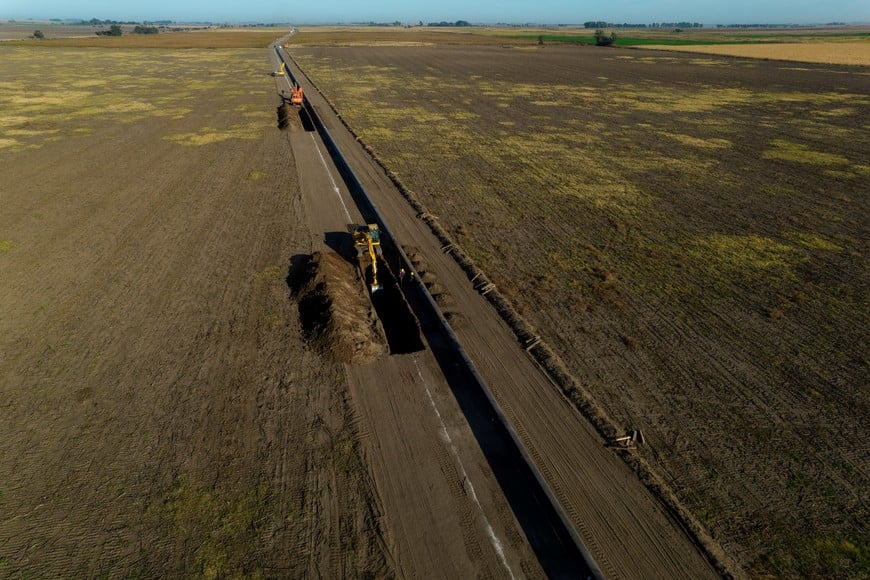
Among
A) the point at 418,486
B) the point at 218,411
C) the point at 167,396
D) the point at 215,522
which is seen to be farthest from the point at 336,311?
the point at 215,522

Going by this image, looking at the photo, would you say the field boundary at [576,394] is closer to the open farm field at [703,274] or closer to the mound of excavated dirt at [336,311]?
the open farm field at [703,274]

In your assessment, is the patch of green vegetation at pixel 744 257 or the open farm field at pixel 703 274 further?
the patch of green vegetation at pixel 744 257

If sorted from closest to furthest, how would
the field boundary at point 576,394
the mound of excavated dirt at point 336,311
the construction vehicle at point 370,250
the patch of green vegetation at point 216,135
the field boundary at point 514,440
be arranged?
the field boundary at point 514,440 < the field boundary at point 576,394 < the mound of excavated dirt at point 336,311 < the construction vehicle at point 370,250 < the patch of green vegetation at point 216,135

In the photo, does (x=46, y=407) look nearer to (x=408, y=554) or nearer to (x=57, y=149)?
(x=408, y=554)

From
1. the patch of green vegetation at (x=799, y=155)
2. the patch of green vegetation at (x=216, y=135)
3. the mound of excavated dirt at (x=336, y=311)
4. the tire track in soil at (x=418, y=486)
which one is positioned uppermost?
the patch of green vegetation at (x=216, y=135)

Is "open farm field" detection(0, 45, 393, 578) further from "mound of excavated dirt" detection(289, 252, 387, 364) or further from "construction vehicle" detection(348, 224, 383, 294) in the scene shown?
"construction vehicle" detection(348, 224, 383, 294)

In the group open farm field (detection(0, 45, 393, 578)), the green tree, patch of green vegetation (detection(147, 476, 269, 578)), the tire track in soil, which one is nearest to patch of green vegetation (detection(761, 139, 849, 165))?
the tire track in soil

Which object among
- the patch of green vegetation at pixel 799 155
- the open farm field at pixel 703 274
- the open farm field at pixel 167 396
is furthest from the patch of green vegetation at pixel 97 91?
the patch of green vegetation at pixel 799 155

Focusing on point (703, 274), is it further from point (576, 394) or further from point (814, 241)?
point (576, 394)
